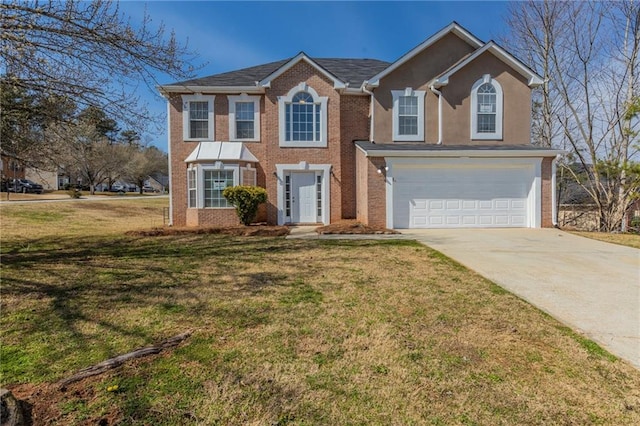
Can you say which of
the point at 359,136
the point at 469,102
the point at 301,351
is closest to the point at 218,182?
the point at 359,136

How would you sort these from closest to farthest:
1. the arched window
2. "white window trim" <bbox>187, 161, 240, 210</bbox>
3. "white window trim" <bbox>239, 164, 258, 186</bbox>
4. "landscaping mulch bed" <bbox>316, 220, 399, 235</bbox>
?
"landscaping mulch bed" <bbox>316, 220, 399, 235</bbox> → "white window trim" <bbox>187, 161, 240, 210</bbox> → "white window trim" <bbox>239, 164, 258, 186</bbox> → the arched window

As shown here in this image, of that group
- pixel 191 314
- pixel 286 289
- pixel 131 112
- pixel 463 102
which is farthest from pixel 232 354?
pixel 463 102

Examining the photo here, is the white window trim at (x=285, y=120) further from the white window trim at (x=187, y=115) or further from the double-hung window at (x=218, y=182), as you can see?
the white window trim at (x=187, y=115)

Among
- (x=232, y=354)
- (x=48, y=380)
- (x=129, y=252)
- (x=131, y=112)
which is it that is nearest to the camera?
(x=48, y=380)

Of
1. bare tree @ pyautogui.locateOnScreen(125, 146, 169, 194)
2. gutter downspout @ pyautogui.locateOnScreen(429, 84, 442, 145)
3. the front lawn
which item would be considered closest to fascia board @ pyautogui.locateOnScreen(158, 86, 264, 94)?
gutter downspout @ pyautogui.locateOnScreen(429, 84, 442, 145)

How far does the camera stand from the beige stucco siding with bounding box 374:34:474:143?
1509cm

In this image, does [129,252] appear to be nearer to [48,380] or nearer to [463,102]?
[48,380]

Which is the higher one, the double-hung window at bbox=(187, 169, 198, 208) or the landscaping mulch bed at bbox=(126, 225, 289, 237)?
the double-hung window at bbox=(187, 169, 198, 208)

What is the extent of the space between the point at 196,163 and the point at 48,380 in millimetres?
12530

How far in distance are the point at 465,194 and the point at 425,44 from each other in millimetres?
6715

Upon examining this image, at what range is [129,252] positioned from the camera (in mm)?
9109

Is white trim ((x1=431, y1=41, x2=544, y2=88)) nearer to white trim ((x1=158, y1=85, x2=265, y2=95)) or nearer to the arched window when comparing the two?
the arched window

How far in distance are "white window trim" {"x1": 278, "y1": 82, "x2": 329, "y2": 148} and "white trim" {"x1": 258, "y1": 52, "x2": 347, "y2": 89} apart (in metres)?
0.77

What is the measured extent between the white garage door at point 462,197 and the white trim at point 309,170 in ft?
10.1
